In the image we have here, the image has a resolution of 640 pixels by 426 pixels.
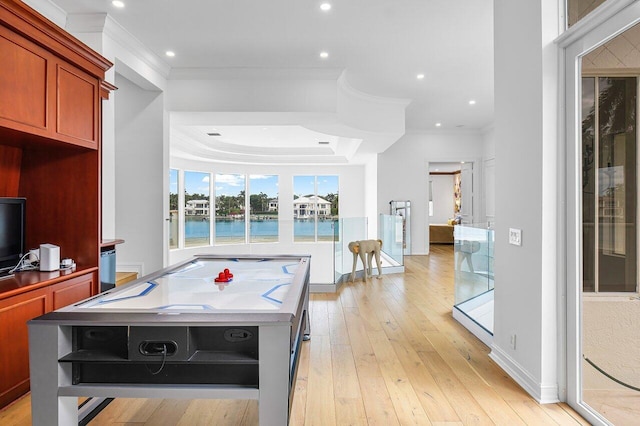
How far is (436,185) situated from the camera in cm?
1464

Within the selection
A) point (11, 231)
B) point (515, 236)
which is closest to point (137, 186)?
point (11, 231)

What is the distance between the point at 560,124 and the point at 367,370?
85.1 inches

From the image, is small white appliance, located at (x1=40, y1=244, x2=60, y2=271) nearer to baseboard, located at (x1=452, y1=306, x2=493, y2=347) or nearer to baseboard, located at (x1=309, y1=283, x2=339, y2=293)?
baseboard, located at (x1=309, y1=283, x2=339, y2=293)

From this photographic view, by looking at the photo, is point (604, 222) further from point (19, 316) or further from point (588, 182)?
point (19, 316)

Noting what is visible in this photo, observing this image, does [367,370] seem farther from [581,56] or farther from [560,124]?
[581,56]

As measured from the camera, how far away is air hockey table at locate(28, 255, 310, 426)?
148cm

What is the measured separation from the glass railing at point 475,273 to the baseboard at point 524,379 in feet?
1.51

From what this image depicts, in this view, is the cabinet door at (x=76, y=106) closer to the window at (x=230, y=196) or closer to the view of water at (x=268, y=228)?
the view of water at (x=268, y=228)

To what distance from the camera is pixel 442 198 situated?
1460cm

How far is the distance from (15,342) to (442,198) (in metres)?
14.2

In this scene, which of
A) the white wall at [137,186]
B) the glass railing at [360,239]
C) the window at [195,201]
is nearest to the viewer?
the white wall at [137,186]

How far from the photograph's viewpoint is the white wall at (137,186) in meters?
4.82

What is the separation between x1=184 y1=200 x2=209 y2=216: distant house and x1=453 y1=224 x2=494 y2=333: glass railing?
8.52 meters

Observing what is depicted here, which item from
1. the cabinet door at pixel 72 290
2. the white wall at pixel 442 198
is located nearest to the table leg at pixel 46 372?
the cabinet door at pixel 72 290
